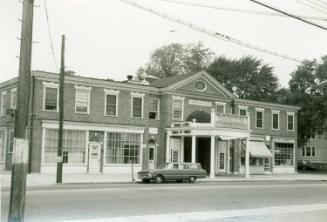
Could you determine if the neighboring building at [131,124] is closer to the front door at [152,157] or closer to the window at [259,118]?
the front door at [152,157]

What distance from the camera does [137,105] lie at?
39250 mm

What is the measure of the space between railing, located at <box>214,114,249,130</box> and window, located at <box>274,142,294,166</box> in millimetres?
10868

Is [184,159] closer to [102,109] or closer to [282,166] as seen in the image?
[102,109]

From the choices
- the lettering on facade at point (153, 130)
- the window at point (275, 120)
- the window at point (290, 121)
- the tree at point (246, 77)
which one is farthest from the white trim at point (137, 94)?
the tree at point (246, 77)

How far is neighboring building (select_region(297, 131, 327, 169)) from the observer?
240ft

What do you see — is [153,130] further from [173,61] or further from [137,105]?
[173,61]

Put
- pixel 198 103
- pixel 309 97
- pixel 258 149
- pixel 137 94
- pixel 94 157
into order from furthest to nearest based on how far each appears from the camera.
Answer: pixel 309 97 → pixel 258 149 → pixel 198 103 → pixel 137 94 → pixel 94 157

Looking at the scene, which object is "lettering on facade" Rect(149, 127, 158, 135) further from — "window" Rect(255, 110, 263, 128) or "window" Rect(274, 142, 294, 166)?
"window" Rect(274, 142, 294, 166)

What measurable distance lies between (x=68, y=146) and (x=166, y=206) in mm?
19705

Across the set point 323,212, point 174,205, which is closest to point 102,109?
point 174,205

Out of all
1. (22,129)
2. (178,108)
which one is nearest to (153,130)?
(178,108)

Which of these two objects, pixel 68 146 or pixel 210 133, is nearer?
pixel 68 146

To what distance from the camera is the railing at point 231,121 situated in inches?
1495

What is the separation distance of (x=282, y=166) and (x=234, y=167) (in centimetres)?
739
